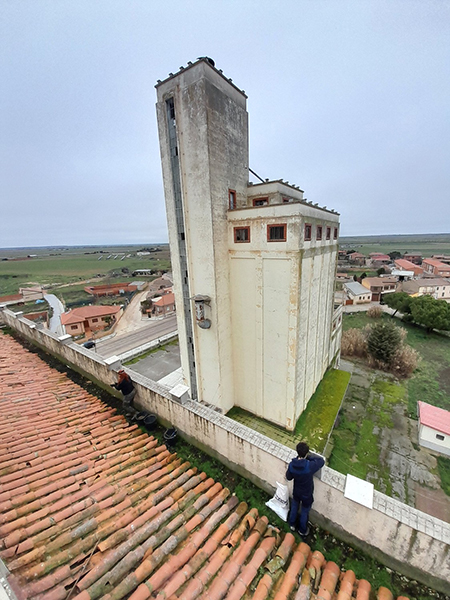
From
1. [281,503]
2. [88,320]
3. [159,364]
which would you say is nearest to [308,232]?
[281,503]

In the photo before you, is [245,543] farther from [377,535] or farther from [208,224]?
[208,224]

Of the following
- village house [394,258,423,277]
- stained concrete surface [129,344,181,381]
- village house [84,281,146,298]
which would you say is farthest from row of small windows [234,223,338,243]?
village house [394,258,423,277]

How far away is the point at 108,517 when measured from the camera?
13.5 ft

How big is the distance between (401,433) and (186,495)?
1934 centimetres

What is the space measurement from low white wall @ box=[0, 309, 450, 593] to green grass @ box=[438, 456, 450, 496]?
15.2 m

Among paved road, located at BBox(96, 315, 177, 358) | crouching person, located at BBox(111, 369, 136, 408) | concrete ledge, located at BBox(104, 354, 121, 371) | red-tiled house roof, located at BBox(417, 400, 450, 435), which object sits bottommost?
paved road, located at BBox(96, 315, 177, 358)

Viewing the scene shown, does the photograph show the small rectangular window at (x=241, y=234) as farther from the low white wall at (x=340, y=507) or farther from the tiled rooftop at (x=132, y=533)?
the tiled rooftop at (x=132, y=533)

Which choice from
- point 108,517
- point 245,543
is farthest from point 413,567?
point 108,517

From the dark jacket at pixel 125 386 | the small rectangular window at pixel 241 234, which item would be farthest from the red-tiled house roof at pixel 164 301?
the dark jacket at pixel 125 386

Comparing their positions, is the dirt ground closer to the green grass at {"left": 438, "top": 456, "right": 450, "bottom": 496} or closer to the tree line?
the green grass at {"left": 438, "top": 456, "right": 450, "bottom": 496}

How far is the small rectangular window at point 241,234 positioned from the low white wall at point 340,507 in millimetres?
7560

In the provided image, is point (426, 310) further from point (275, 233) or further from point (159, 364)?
point (159, 364)

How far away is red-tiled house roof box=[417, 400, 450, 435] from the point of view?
15.9 meters

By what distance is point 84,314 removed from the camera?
40250 mm
